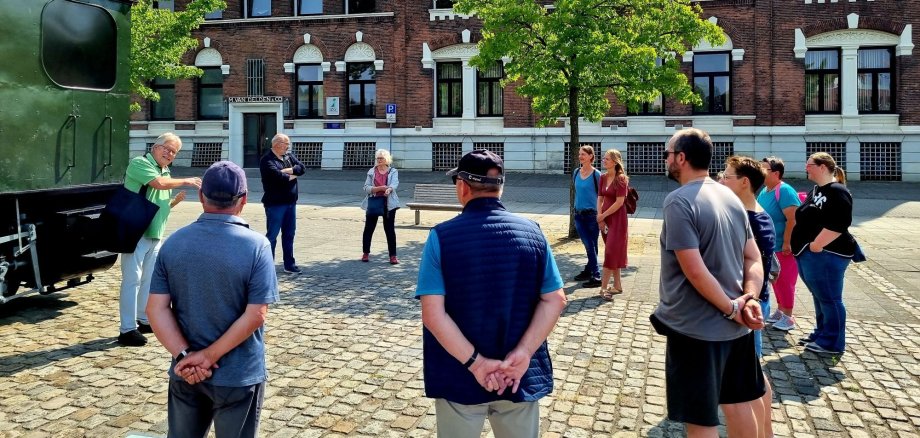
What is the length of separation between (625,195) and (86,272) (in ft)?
19.3

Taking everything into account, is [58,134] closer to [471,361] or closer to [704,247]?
[471,361]

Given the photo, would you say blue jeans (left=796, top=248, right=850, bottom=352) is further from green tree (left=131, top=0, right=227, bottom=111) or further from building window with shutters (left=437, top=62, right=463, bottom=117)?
building window with shutters (left=437, top=62, right=463, bottom=117)

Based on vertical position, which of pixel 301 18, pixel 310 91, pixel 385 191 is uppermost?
pixel 301 18

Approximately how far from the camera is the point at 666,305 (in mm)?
3469

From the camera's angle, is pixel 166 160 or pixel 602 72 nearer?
pixel 166 160

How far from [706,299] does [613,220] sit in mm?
4866

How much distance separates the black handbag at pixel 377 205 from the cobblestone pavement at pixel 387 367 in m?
1.09

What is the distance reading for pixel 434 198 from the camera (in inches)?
590

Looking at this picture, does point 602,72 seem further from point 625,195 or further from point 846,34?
point 846,34

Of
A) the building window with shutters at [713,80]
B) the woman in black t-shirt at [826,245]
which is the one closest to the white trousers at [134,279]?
the woman in black t-shirt at [826,245]

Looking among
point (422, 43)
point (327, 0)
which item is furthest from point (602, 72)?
point (327, 0)

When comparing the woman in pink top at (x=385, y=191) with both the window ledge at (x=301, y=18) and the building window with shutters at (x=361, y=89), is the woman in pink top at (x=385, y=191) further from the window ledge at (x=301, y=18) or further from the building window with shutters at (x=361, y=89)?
the window ledge at (x=301, y=18)

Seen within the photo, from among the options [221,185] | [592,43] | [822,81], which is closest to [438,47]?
[822,81]

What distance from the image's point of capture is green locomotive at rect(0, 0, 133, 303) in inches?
242
